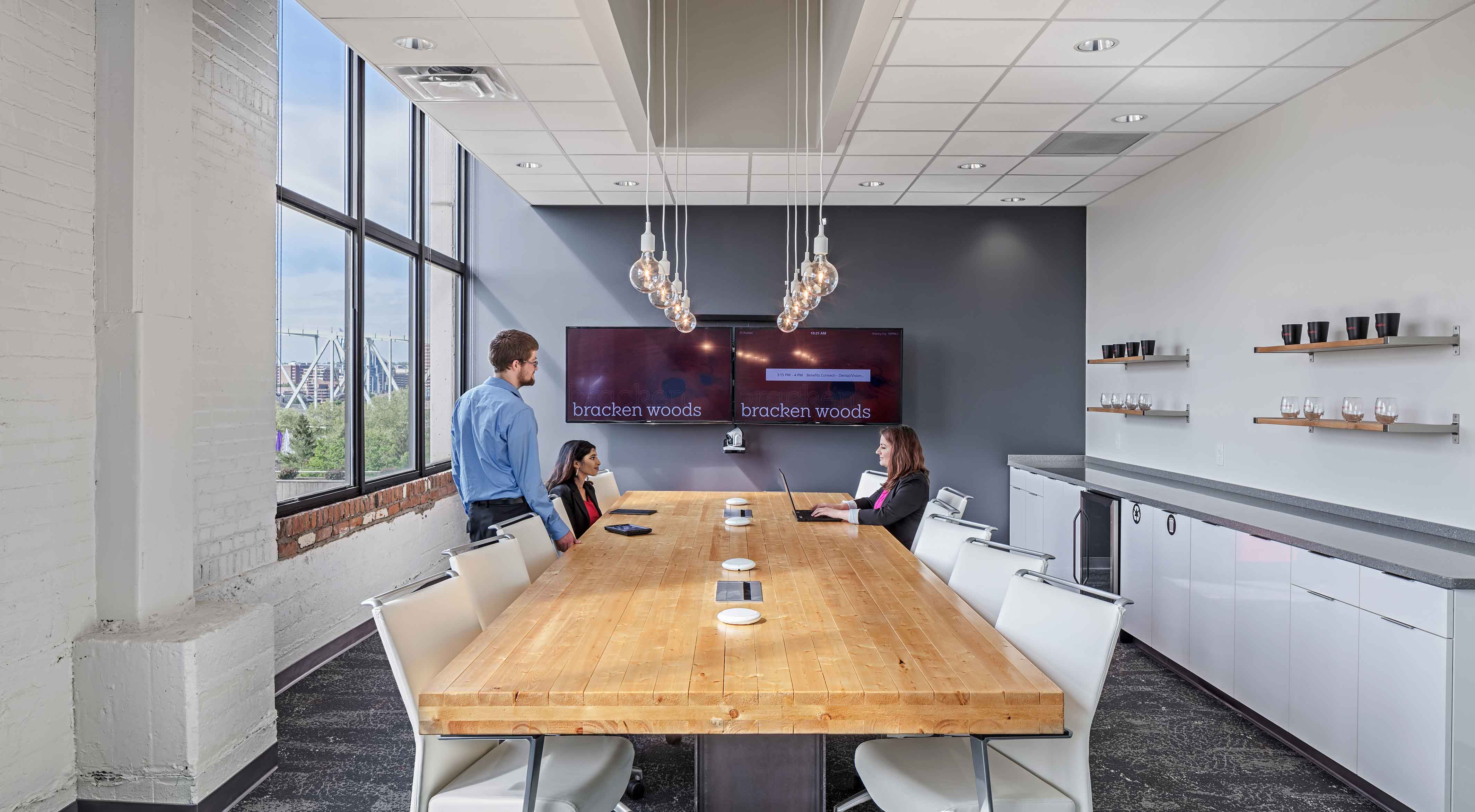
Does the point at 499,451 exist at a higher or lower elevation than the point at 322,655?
higher

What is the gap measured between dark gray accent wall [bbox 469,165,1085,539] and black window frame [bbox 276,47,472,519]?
13cm

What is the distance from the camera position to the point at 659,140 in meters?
4.60

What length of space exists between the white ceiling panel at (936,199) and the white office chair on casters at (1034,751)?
164 inches

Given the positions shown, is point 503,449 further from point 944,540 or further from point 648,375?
point 648,375

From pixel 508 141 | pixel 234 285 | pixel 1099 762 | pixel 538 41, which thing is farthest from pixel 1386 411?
pixel 234 285

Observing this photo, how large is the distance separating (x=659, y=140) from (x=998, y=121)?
6.32ft

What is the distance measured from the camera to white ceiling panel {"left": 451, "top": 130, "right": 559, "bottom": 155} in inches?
170

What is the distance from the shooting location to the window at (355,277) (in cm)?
382

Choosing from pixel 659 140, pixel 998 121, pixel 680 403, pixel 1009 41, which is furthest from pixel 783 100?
pixel 680 403

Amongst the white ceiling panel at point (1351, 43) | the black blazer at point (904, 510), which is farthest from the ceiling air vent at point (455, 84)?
the white ceiling panel at point (1351, 43)

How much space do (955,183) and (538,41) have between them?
3.27 meters

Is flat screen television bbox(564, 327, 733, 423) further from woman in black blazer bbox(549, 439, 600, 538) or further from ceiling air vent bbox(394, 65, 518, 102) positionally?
ceiling air vent bbox(394, 65, 518, 102)

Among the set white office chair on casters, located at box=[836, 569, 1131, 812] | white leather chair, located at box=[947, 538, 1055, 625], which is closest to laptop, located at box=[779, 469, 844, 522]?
white leather chair, located at box=[947, 538, 1055, 625]

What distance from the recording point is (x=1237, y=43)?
3158mm
